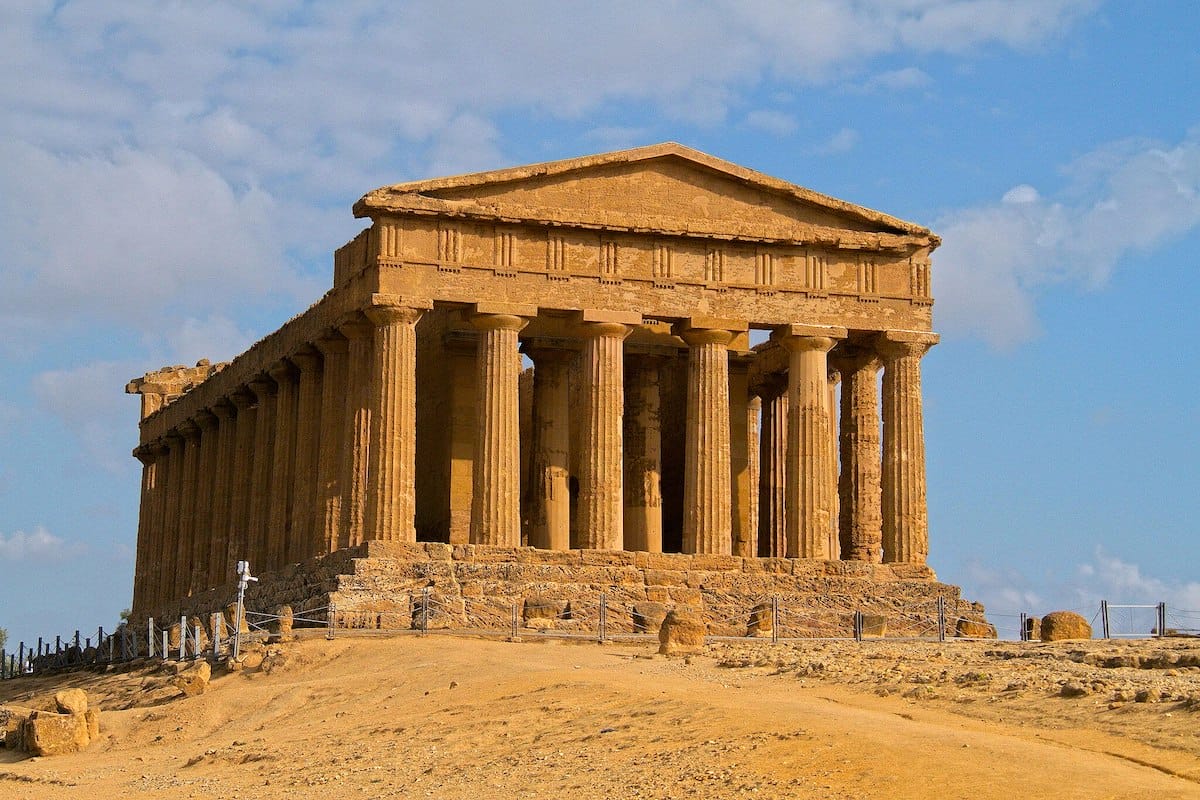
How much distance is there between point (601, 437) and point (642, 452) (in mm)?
7736

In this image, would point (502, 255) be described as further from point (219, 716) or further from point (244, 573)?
point (219, 716)

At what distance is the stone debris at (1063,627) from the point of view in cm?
4472

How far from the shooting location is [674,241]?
5553 centimetres

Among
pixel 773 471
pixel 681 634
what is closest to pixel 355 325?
pixel 773 471

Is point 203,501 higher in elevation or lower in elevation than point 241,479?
lower

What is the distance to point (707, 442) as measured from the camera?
2176 inches

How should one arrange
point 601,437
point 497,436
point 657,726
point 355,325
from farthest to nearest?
1. point 355,325
2. point 601,437
3. point 497,436
4. point 657,726

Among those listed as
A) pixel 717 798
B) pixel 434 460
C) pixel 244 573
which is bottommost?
pixel 717 798

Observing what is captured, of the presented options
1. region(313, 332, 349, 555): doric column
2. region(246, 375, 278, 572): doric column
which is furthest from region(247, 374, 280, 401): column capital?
region(313, 332, 349, 555): doric column

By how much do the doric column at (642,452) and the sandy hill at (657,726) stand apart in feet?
56.7

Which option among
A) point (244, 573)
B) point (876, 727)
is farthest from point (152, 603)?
point (876, 727)

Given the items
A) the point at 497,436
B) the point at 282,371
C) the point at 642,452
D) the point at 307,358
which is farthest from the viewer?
the point at 282,371

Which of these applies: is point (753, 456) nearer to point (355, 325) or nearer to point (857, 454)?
Answer: point (857, 454)

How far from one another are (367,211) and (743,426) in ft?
53.1
